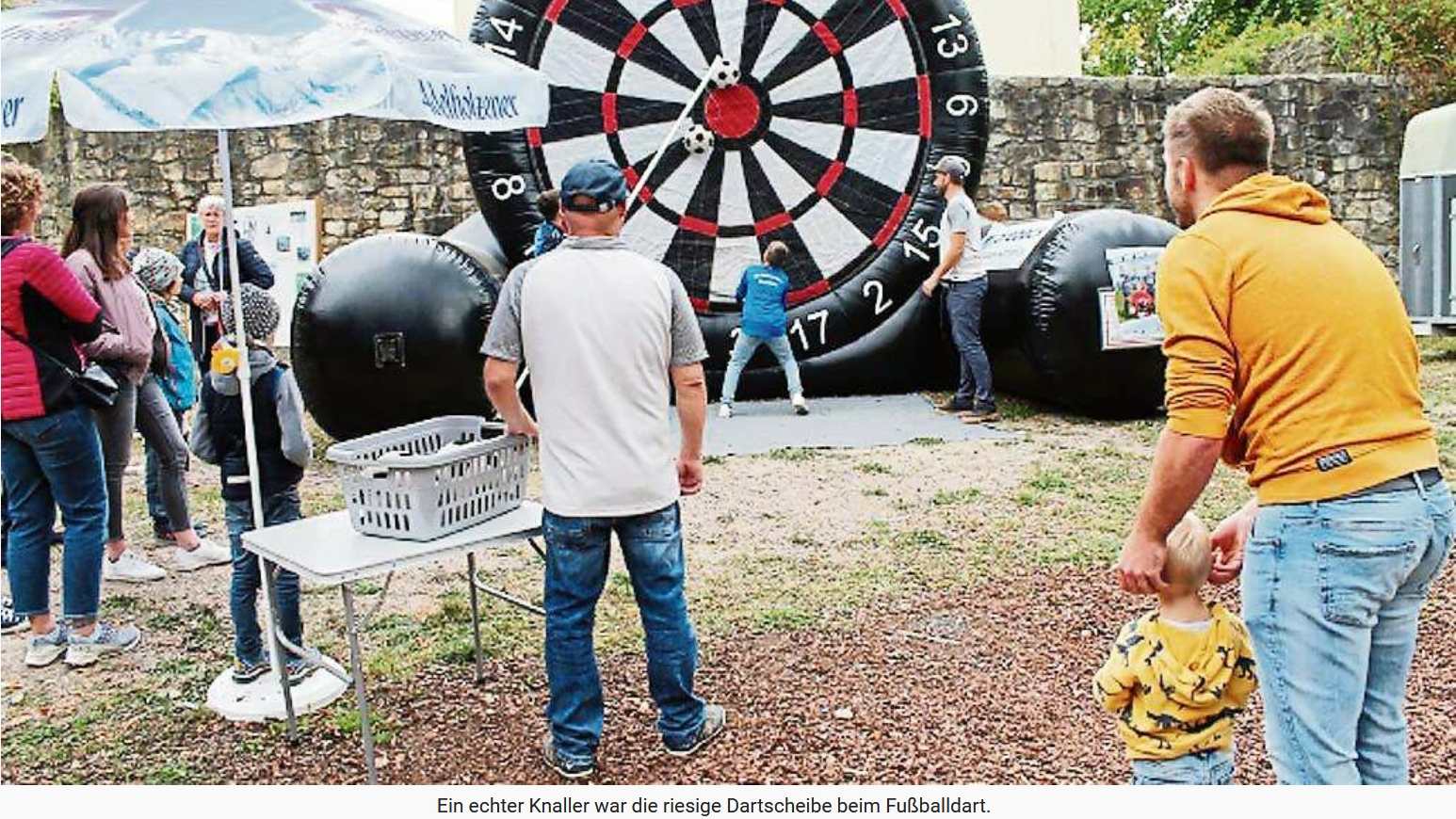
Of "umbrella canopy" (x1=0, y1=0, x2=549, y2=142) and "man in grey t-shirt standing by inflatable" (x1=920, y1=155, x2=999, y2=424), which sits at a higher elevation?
"umbrella canopy" (x1=0, y1=0, x2=549, y2=142)

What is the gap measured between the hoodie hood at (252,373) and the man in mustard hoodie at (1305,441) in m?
2.40

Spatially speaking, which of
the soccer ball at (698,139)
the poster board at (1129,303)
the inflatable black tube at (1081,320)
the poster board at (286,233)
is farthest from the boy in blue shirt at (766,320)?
the poster board at (286,233)

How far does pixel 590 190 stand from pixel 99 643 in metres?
2.31

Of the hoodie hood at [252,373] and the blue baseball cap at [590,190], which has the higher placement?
the blue baseball cap at [590,190]

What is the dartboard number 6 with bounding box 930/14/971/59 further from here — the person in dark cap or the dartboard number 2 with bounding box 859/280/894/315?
the person in dark cap

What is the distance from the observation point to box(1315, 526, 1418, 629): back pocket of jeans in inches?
86.6

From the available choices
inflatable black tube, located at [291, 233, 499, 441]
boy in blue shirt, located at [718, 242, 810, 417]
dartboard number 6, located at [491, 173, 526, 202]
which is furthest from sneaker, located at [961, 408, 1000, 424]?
dartboard number 6, located at [491, 173, 526, 202]

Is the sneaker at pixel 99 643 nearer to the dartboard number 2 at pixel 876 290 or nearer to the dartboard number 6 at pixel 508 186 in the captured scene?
the dartboard number 6 at pixel 508 186

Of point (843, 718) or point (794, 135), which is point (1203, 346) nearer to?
point (843, 718)

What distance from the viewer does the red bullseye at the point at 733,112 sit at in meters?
7.89

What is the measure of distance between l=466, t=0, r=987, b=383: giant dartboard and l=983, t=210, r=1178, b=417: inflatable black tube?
79 cm

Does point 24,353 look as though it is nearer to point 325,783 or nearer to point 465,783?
point 325,783

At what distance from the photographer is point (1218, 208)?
2.30 meters

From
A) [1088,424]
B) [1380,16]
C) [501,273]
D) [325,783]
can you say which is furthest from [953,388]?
[1380,16]
